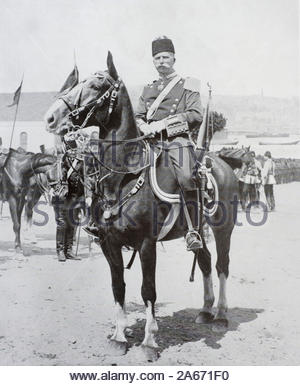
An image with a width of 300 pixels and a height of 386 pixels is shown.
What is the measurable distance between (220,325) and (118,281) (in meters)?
1.66

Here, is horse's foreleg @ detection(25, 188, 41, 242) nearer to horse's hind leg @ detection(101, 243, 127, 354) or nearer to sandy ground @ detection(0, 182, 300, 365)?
sandy ground @ detection(0, 182, 300, 365)

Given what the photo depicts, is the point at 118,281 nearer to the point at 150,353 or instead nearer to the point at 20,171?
the point at 150,353

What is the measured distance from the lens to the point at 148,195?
531cm

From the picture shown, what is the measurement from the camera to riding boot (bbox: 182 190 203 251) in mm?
5555

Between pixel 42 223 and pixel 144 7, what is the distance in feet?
31.1

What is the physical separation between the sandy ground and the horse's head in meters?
2.65

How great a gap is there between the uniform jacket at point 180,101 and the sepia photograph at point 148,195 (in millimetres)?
17

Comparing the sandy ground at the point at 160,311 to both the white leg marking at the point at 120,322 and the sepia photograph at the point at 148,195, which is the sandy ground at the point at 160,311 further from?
the white leg marking at the point at 120,322

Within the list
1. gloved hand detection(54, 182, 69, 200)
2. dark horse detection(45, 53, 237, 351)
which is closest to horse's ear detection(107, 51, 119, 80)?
dark horse detection(45, 53, 237, 351)

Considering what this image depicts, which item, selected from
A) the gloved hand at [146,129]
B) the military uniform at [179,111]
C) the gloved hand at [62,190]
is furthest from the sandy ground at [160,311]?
the gloved hand at [146,129]

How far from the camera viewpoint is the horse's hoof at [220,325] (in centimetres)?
621

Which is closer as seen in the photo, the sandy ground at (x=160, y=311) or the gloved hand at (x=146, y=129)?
the sandy ground at (x=160, y=311)

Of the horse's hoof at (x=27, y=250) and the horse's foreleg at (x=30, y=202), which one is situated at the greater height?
the horse's foreleg at (x=30, y=202)
